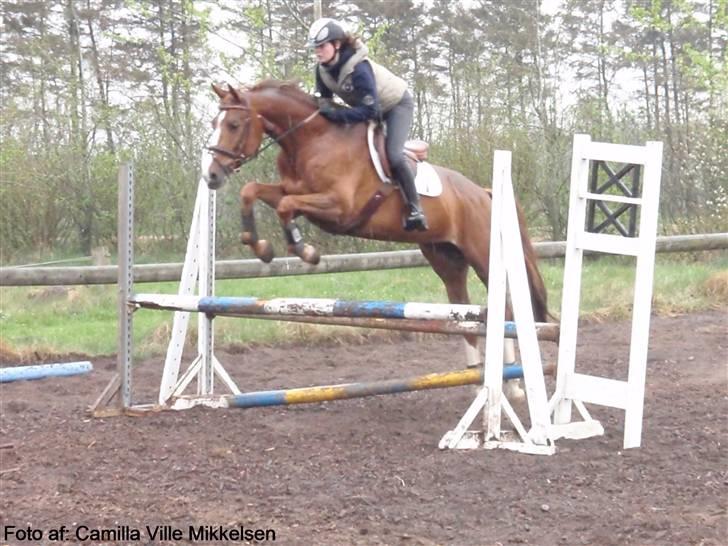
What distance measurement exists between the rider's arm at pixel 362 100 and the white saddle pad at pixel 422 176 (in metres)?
0.15

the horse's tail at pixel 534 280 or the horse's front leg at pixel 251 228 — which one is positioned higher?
the horse's front leg at pixel 251 228

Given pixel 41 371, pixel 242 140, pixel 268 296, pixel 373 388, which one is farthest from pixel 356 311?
pixel 268 296

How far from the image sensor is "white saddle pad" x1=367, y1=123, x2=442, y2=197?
17.9 feet

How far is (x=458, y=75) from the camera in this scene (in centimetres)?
1590

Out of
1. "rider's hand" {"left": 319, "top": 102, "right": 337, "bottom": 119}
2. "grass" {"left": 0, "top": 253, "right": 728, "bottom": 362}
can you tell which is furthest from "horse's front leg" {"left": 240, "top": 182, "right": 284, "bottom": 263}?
"grass" {"left": 0, "top": 253, "right": 728, "bottom": 362}

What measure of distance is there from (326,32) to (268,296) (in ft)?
15.5

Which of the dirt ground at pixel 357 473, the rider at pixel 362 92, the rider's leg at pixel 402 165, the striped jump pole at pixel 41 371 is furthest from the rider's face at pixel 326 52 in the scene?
the striped jump pole at pixel 41 371

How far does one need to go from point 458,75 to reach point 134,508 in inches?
519

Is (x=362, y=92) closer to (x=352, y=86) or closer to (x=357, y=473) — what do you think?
(x=352, y=86)

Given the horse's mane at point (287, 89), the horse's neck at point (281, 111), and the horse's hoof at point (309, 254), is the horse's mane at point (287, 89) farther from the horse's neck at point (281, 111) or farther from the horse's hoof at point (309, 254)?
the horse's hoof at point (309, 254)

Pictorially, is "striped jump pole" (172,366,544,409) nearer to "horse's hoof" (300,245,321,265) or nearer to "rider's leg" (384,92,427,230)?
"horse's hoof" (300,245,321,265)

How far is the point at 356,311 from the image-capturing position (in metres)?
4.77

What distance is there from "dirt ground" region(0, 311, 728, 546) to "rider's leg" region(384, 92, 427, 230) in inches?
45.9

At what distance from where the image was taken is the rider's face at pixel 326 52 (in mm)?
5059
